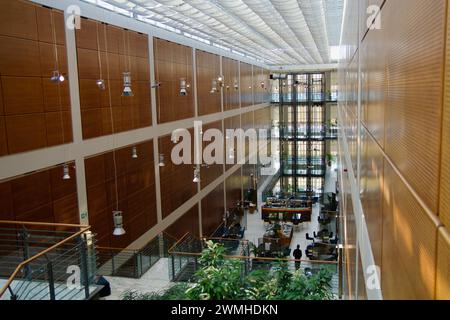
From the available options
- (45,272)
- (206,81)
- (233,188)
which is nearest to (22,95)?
(45,272)

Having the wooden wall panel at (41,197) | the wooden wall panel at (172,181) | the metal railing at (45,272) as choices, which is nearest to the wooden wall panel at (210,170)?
the wooden wall panel at (172,181)

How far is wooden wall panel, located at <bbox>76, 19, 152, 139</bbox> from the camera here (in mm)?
11879

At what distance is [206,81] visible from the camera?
22250 millimetres

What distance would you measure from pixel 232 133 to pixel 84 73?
16054 mm

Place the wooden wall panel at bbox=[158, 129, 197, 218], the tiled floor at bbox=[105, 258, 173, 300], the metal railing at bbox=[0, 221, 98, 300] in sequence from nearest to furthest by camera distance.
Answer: the metal railing at bbox=[0, 221, 98, 300], the tiled floor at bbox=[105, 258, 173, 300], the wooden wall panel at bbox=[158, 129, 197, 218]

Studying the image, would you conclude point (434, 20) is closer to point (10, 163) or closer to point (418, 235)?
point (418, 235)

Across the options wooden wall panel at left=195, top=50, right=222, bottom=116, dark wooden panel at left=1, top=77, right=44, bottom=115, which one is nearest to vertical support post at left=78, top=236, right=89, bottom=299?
dark wooden panel at left=1, top=77, right=44, bottom=115

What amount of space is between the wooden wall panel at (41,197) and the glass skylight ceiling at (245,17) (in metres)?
6.15

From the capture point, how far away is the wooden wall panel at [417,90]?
1.57 metres

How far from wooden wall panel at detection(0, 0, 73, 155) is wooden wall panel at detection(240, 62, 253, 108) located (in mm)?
20330

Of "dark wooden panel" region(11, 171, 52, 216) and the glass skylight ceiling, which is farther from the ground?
the glass skylight ceiling

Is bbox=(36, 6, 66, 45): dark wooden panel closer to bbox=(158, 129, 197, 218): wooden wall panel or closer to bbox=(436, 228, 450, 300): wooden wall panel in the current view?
bbox=(158, 129, 197, 218): wooden wall panel

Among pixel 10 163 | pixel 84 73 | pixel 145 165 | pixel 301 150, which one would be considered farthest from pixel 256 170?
pixel 10 163

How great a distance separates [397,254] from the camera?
7.46ft
